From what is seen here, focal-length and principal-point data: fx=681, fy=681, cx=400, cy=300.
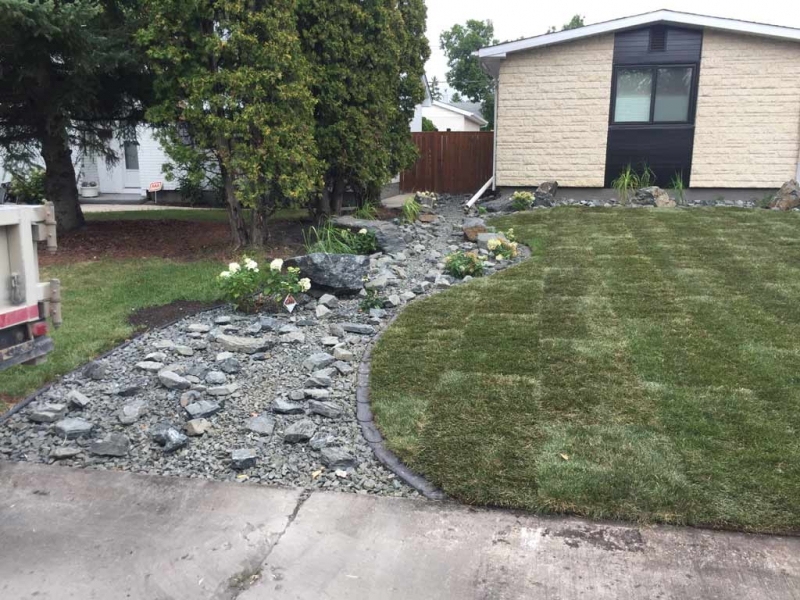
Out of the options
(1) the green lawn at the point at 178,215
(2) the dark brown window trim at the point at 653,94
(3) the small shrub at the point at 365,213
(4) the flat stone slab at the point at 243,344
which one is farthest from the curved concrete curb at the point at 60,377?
(2) the dark brown window trim at the point at 653,94

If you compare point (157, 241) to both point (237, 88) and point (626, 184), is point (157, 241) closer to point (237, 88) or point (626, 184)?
point (237, 88)

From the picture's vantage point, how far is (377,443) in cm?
403

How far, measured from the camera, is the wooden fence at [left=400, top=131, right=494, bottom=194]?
61.4ft

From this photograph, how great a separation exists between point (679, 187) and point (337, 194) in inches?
288

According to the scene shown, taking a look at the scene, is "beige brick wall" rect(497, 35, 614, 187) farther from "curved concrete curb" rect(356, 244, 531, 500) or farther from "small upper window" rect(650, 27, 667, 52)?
"curved concrete curb" rect(356, 244, 531, 500)

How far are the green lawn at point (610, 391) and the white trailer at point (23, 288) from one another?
198 centimetres

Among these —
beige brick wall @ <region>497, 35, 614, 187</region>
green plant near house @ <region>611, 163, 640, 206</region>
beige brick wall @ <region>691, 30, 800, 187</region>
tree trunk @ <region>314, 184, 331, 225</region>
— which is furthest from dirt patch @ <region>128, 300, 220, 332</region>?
beige brick wall @ <region>691, 30, 800, 187</region>

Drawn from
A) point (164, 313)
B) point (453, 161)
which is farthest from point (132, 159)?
point (164, 313)

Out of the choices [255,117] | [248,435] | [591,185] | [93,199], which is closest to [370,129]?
[255,117]

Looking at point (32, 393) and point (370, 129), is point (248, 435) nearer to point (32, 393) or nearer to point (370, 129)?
point (32, 393)

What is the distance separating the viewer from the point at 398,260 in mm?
8727

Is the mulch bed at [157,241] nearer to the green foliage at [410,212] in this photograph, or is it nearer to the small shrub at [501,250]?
the green foliage at [410,212]

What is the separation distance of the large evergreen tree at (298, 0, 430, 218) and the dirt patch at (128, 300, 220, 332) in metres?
3.85

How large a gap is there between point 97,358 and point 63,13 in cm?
465
